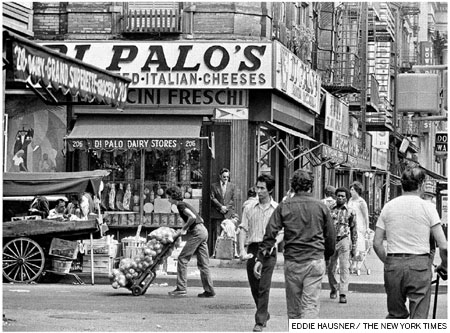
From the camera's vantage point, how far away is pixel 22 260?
63.5ft

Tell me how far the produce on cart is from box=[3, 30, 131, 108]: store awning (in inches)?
117

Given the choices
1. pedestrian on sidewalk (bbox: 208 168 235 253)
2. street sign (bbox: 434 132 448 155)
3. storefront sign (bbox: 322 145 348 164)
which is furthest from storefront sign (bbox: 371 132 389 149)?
pedestrian on sidewalk (bbox: 208 168 235 253)

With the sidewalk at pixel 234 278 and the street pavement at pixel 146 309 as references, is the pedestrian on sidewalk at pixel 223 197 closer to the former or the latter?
the sidewalk at pixel 234 278

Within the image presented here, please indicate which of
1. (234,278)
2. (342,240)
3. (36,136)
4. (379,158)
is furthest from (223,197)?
(379,158)

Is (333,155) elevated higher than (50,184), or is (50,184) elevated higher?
(333,155)

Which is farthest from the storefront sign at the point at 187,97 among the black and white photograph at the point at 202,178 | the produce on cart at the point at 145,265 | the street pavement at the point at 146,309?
the produce on cart at the point at 145,265

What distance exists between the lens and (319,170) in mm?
35906

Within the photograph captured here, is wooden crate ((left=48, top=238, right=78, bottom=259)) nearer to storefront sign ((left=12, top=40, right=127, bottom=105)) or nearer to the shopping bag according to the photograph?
the shopping bag

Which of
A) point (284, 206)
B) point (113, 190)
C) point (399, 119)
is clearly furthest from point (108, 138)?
point (399, 119)

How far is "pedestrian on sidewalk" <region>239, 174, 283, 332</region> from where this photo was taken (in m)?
12.9

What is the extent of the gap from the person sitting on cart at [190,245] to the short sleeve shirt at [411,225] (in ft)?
22.2

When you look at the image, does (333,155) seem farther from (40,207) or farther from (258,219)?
(258,219)

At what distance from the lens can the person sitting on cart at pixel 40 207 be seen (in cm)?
2240

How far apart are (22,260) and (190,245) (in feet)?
11.8
